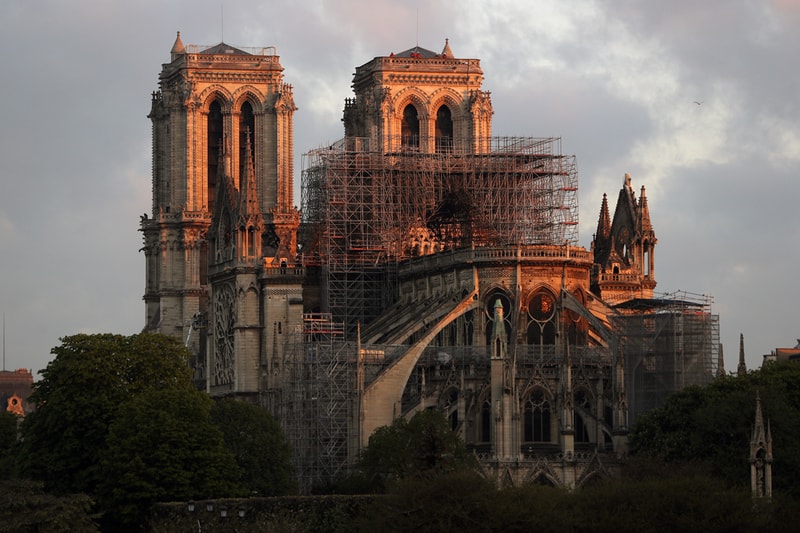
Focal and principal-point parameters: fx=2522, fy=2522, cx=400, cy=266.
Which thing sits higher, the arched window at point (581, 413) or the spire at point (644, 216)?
the spire at point (644, 216)

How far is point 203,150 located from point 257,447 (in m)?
43.5

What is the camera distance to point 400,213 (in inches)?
5108

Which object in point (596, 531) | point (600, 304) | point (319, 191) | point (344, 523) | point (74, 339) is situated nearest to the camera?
point (596, 531)

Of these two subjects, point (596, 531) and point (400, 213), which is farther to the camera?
point (400, 213)

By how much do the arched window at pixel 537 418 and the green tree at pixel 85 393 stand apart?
639 inches

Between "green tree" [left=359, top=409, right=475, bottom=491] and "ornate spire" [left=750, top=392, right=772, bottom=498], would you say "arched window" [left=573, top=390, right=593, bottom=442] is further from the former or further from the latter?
"ornate spire" [left=750, top=392, right=772, bottom=498]

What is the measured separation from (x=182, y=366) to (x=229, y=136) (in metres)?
39.8

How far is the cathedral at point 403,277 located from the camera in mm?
114062

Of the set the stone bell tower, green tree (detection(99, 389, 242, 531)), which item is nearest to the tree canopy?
green tree (detection(99, 389, 242, 531))

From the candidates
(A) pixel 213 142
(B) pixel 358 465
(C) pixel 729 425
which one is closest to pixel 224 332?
(A) pixel 213 142

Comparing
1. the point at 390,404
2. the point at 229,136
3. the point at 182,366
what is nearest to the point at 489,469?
the point at 390,404

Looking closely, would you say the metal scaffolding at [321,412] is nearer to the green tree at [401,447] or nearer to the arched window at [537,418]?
the green tree at [401,447]

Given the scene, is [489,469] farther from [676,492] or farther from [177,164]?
[177,164]

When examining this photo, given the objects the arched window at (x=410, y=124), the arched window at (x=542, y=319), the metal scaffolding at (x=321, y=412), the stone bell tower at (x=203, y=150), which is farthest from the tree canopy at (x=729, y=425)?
the stone bell tower at (x=203, y=150)
